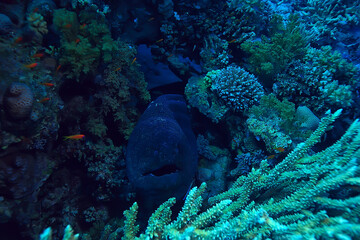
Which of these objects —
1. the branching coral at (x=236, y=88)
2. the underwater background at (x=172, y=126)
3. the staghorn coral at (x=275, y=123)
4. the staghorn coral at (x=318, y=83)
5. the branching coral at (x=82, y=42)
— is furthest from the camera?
the staghorn coral at (x=318, y=83)

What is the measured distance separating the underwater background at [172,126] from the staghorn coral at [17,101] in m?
0.01

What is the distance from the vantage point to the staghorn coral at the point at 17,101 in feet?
7.49

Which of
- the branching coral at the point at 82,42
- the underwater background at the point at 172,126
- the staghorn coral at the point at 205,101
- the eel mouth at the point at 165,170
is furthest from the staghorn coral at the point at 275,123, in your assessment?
the branching coral at the point at 82,42

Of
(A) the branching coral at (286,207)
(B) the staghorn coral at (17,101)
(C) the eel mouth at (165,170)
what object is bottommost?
(C) the eel mouth at (165,170)

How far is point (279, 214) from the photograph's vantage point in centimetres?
226

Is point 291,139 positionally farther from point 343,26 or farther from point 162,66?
point 343,26

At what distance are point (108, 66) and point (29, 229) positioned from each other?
2.97 meters

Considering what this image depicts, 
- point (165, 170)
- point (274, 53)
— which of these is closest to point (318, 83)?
point (274, 53)

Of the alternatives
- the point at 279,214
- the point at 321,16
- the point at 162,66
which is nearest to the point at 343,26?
the point at 321,16

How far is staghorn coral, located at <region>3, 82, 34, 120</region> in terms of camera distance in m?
2.28

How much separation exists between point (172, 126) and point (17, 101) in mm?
2225

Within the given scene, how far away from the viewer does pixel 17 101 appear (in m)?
2.29

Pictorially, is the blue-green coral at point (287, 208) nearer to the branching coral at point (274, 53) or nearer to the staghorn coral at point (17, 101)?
the staghorn coral at point (17, 101)

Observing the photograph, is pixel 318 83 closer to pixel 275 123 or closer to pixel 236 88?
pixel 275 123
